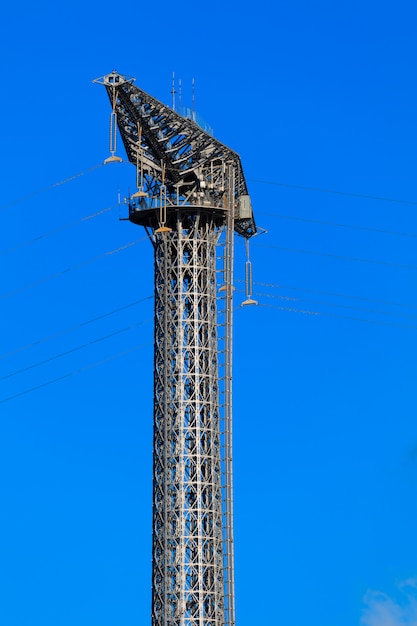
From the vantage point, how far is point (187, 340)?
131 m

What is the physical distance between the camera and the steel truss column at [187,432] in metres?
127

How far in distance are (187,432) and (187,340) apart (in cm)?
624

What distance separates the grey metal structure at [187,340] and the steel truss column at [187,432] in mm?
66

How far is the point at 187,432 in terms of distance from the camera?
130 meters

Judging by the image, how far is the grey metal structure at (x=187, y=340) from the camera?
127m

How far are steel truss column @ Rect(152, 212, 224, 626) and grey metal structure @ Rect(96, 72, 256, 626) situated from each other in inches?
2.6

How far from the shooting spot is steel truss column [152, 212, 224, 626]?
127m

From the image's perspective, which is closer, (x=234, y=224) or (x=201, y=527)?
(x=201, y=527)

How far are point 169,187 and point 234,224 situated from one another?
564 centimetres

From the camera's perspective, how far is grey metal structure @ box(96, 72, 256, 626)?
417 feet

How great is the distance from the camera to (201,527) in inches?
5025

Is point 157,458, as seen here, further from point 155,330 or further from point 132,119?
point 132,119

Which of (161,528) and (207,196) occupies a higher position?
(207,196)

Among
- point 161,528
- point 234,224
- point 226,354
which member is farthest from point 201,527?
→ point 234,224
